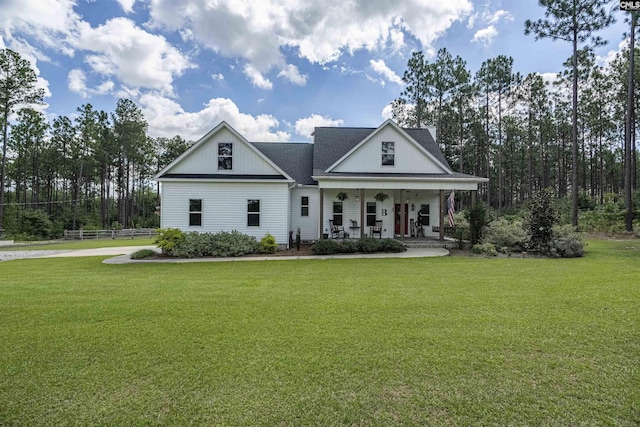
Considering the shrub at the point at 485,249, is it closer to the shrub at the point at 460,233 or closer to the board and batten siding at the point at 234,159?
the shrub at the point at 460,233

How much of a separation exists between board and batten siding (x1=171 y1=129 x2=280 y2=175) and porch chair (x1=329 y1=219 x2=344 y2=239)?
409 cm

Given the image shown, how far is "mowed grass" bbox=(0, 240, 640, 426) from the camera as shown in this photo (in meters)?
2.61

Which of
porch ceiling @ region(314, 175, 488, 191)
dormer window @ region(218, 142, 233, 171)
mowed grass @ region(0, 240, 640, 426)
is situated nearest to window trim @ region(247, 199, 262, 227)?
dormer window @ region(218, 142, 233, 171)

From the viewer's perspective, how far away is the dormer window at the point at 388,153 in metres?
16.7

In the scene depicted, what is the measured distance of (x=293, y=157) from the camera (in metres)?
19.3

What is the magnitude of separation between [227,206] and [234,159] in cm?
230

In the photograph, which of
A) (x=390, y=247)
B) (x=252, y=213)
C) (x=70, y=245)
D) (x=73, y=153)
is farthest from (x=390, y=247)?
(x=73, y=153)

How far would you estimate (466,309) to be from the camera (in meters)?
5.25

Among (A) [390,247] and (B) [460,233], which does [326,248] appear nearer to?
(A) [390,247]

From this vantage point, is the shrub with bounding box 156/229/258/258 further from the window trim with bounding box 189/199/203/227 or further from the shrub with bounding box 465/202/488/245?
the shrub with bounding box 465/202/488/245

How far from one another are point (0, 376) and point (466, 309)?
6.05 meters

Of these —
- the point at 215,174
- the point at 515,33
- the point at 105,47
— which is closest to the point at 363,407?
the point at 215,174

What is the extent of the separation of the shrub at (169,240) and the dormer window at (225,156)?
3775 mm

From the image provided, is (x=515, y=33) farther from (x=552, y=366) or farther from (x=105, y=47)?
(x=105, y=47)
